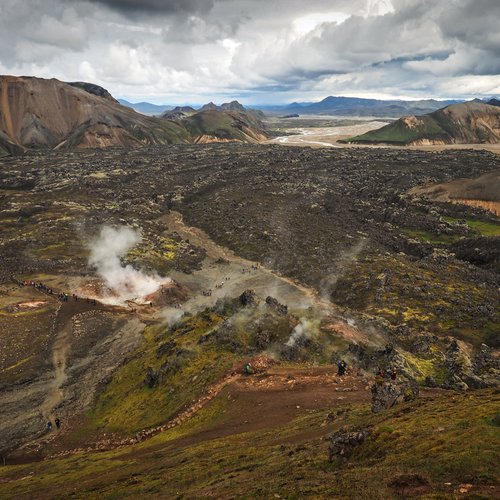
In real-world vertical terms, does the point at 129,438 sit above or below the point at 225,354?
below

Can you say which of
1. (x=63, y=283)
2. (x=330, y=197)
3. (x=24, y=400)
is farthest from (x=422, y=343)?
(x=330, y=197)

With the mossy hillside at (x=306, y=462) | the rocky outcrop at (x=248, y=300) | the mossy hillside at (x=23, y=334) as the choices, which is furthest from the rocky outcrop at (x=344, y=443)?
the mossy hillside at (x=23, y=334)

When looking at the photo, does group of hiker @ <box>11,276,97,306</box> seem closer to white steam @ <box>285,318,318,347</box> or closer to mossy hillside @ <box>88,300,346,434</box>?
mossy hillside @ <box>88,300,346,434</box>

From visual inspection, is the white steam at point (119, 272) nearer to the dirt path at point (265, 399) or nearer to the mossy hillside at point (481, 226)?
the dirt path at point (265, 399)

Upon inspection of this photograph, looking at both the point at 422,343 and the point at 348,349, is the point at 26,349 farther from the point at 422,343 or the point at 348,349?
the point at 422,343

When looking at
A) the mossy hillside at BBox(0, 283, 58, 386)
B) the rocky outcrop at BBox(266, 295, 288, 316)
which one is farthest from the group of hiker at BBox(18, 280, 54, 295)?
the rocky outcrop at BBox(266, 295, 288, 316)
